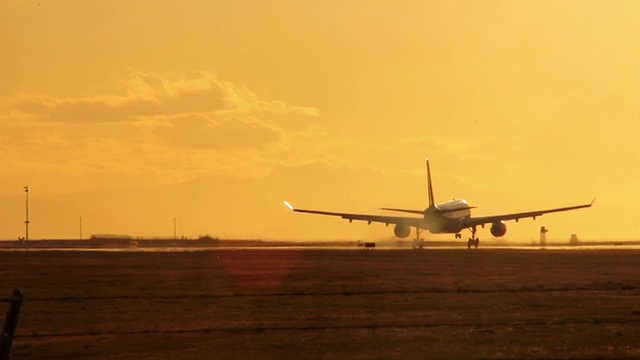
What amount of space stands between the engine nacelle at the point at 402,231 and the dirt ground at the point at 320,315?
270ft

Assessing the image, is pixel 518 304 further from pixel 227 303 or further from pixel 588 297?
pixel 227 303

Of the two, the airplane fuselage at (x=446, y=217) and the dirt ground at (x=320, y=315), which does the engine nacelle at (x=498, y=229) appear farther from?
the dirt ground at (x=320, y=315)

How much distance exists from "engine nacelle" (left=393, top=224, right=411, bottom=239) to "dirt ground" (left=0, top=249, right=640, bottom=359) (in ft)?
270

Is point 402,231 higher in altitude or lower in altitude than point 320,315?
higher

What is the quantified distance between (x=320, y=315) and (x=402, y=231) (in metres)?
112

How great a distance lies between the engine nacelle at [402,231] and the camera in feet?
484

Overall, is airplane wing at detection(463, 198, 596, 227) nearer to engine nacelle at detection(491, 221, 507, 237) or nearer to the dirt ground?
engine nacelle at detection(491, 221, 507, 237)

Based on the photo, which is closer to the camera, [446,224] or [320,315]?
[320,315]

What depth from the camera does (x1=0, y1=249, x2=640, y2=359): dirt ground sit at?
91.6 ft

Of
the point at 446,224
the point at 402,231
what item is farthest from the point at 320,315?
the point at 402,231

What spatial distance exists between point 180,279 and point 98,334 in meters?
26.6

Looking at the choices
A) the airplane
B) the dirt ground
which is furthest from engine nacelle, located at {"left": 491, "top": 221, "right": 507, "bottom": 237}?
the dirt ground

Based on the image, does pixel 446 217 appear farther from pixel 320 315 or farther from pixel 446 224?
pixel 320 315

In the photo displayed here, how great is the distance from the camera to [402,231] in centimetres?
14788
